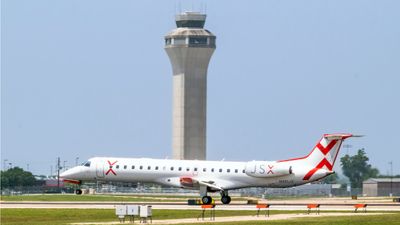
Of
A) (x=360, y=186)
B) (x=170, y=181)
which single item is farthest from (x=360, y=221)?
(x=360, y=186)

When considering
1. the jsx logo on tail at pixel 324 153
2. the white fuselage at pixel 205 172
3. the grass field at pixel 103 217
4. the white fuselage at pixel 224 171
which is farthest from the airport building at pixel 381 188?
the grass field at pixel 103 217

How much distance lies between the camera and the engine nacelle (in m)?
97.2

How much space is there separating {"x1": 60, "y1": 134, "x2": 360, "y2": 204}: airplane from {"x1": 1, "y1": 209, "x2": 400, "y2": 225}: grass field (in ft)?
43.5

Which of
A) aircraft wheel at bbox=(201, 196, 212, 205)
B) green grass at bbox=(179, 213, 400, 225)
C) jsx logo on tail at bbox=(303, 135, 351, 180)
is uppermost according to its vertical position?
jsx logo on tail at bbox=(303, 135, 351, 180)

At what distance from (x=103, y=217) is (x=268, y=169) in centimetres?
2278

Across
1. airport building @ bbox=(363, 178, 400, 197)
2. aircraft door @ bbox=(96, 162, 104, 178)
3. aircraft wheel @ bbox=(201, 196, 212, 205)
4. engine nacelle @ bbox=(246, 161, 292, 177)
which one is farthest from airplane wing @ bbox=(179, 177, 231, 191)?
airport building @ bbox=(363, 178, 400, 197)

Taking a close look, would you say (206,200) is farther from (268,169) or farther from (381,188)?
(381,188)

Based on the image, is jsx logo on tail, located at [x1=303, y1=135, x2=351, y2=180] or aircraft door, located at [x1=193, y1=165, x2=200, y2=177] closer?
jsx logo on tail, located at [x1=303, y1=135, x2=351, y2=180]

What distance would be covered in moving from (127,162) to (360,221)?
30.8 m

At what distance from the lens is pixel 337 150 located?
97750 millimetres

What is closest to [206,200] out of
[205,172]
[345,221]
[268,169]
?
[205,172]

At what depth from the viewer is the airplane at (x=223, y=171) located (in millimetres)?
97375

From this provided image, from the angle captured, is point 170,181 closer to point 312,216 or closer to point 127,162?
point 127,162

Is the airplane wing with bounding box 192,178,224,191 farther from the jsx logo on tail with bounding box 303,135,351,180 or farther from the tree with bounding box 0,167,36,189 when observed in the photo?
the tree with bounding box 0,167,36,189
